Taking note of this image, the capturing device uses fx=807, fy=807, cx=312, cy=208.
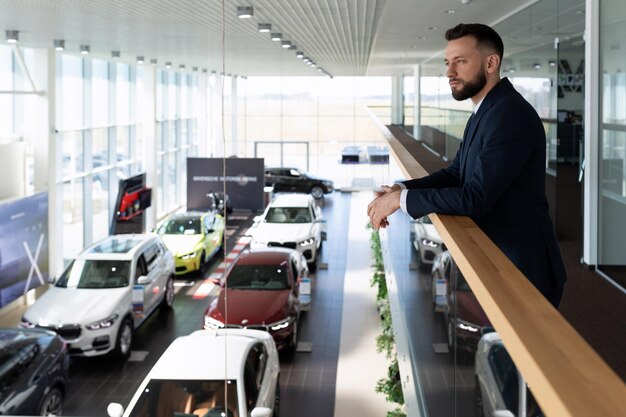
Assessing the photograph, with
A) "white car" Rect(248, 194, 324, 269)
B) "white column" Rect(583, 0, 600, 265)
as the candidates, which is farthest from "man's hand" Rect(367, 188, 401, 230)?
"white car" Rect(248, 194, 324, 269)

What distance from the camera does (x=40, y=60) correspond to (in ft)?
45.5

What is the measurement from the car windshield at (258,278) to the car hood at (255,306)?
0.57 feet

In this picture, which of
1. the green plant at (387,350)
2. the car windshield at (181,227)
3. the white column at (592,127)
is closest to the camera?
the white column at (592,127)

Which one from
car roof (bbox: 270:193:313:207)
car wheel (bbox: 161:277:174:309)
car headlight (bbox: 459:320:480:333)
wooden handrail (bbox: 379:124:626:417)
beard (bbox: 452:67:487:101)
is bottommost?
car wheel (bbox: 161:277:174:309)

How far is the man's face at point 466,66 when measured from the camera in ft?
6.08

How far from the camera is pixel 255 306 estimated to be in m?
10.8

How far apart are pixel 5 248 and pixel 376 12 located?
680 centimetres

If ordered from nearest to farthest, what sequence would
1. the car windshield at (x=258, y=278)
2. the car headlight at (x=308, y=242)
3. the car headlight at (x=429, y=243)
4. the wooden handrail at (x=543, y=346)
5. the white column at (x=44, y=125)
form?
the wooden handrail at (x=543, y=346) → the car headlight at (x=429, y=243) → the car windshield at (x=258, y=278) → the white column at (x=44, y=125) → the car headlight at (x=308, y=242)

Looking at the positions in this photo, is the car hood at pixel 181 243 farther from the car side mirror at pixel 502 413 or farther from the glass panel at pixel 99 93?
the car side mirror at pixel 502 413

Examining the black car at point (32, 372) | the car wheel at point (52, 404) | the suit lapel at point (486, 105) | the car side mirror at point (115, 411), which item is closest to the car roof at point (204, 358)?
the car side mirror at point (115, 411)

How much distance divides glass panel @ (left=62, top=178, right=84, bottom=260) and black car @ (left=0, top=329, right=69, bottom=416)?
810 cm

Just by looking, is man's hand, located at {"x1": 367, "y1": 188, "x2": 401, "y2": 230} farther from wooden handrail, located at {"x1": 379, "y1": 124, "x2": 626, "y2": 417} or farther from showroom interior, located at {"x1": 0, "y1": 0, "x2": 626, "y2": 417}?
wooden handrail, located at {"x1": 379, "y1": 124, "x2": 626, "y2": 417}

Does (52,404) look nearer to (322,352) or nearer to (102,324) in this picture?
(102,324)

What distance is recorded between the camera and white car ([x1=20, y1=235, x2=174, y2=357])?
1023 cm
